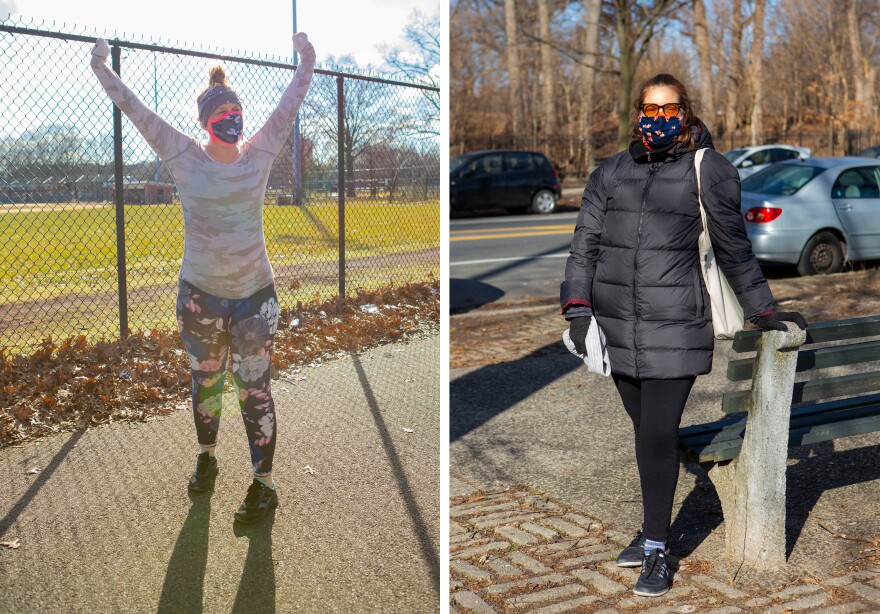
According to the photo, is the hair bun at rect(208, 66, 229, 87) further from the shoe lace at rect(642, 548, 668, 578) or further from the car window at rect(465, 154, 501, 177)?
the car window at rect(465, 154, 501, 177)

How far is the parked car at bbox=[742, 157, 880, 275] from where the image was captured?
1162cm

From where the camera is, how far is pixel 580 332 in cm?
363

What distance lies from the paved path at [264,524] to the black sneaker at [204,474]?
3 centimetres

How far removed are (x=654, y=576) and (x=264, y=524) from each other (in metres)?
1.65

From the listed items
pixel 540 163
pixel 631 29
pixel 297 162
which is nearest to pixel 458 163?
pixel 540 163

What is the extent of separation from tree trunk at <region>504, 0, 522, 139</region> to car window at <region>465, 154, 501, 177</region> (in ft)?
35.5

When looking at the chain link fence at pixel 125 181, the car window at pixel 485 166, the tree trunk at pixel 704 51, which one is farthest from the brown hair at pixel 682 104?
the tree trunk at pixel 704 51

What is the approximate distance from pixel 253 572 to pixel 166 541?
0.83 ft

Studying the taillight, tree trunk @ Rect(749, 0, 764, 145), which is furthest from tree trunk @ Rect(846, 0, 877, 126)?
the taillight

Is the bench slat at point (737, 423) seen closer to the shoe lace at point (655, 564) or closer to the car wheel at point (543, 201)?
the shoe lace at point (655, 564)

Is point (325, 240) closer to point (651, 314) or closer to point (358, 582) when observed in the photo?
point (358, 582)

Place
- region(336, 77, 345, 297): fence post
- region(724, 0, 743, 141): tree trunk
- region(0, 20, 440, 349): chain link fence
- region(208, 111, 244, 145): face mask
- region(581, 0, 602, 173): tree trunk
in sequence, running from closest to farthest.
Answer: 1. region(0, 20, 440, 349): chain link fence
2. region(208, 111, 244, 145): face mask
3. region(336, 77, 345, 297): fence post
4. region(581, 0, 602, 173): tree trunk
5. region(724, 0, 743, 141): tree trunk

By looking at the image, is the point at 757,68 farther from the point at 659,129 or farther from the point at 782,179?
the point at 659,129

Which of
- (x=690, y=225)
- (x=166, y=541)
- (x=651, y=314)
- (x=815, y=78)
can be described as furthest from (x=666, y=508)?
(x=815, y=78)
